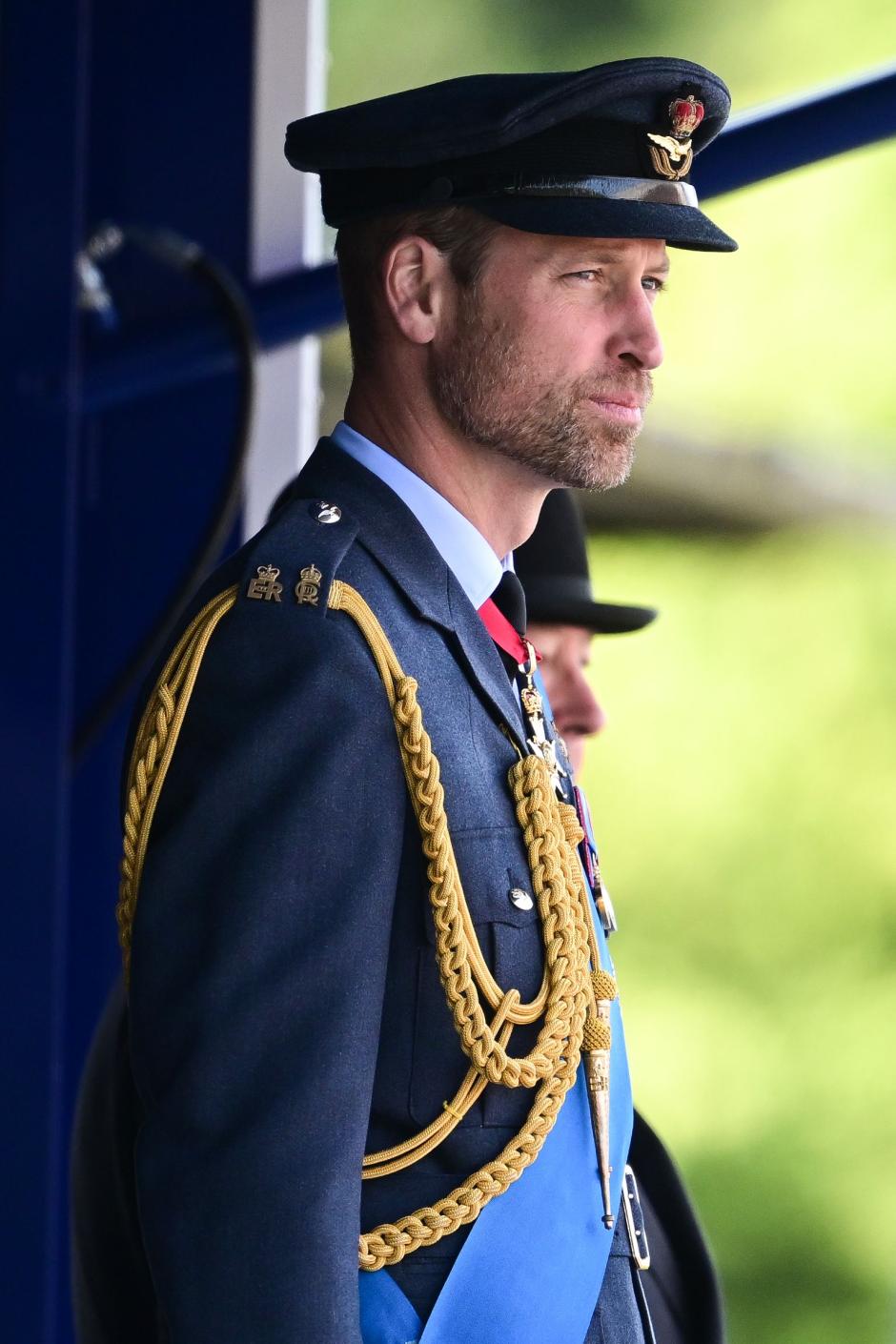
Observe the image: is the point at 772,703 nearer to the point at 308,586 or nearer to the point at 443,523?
the point at 443,523

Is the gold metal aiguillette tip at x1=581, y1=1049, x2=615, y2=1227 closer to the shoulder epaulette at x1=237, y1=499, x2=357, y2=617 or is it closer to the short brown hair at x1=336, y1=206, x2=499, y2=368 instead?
the shoulder epaulette at x1=237, y1=499, x2=357, y2=617

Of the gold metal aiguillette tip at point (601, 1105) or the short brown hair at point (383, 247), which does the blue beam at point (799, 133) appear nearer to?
the short brown hair at point (383, 247)

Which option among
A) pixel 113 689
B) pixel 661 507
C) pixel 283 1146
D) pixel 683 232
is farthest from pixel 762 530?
pixel 283 1146


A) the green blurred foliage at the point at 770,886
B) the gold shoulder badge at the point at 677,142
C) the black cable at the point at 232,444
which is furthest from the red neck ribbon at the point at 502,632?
the green blurred foliage at the point at 770,886

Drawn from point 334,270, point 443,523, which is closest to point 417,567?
point 443,523

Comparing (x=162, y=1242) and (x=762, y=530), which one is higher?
(x=762, y=530)

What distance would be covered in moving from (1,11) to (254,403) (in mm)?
654

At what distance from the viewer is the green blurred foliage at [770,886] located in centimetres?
308

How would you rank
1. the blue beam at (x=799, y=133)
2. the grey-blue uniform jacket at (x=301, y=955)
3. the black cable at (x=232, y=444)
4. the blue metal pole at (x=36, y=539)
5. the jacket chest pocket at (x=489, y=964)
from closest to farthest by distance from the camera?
1. the grey-blue uniform jacket at (x=301, y=955)
2. the jacket chest pocket at (x=489, y=964)
3. the blue beam at (x=799, y=133)
4. the blue metal pole at (x=36, y=539)
5. the black cable at (x=232, y=444)

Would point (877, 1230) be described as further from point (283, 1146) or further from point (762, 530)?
point (283, 1146)

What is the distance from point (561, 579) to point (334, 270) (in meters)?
0.84

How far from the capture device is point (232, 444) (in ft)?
9.55

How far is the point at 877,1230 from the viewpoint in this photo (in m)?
3.06

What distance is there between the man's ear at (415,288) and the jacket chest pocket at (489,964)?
39cm
